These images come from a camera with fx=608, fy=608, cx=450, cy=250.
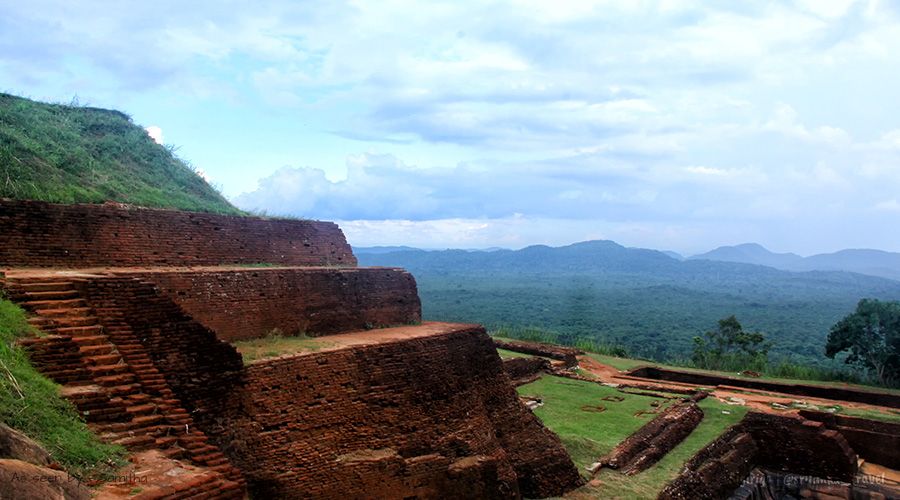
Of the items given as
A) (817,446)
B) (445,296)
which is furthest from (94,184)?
(445,296)

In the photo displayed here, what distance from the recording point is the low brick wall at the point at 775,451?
12.4 meters

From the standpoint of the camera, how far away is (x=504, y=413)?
9688 millimetres

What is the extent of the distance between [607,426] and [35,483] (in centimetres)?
1106

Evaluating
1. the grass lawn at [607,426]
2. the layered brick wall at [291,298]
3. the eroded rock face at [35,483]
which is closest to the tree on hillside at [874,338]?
the grass lawn at [607,426]

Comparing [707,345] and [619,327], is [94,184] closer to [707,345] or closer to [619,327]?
[707,345]

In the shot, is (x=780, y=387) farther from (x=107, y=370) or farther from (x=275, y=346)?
(x=107, y=370)

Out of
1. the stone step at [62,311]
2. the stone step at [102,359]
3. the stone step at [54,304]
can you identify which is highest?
the stone step at [54,304]

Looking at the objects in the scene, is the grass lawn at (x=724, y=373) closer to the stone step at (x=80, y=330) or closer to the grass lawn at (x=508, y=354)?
the grass lawn at (x=508, y=354)

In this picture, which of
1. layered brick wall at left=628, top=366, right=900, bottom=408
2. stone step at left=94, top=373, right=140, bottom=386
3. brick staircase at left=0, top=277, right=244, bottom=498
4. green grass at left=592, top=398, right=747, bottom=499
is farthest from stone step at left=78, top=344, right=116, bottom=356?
layered brick wall at left=628, top=366, right=900, bottom=408

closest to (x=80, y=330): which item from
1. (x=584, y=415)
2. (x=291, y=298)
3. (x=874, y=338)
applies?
(x=291, y=298)

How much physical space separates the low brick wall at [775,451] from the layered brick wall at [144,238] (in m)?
8.71

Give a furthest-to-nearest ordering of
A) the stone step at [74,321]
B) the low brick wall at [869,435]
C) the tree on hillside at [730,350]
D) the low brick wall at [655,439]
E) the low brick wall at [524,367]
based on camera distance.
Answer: the tree on hillside at [730,350], the low brick wall at [524,367], the low brick wall at [869,435], the low brick wall at [655,439], the stone step at [74,321]

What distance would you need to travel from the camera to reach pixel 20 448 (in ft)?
13.9

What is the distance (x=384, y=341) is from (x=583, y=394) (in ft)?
29.3
